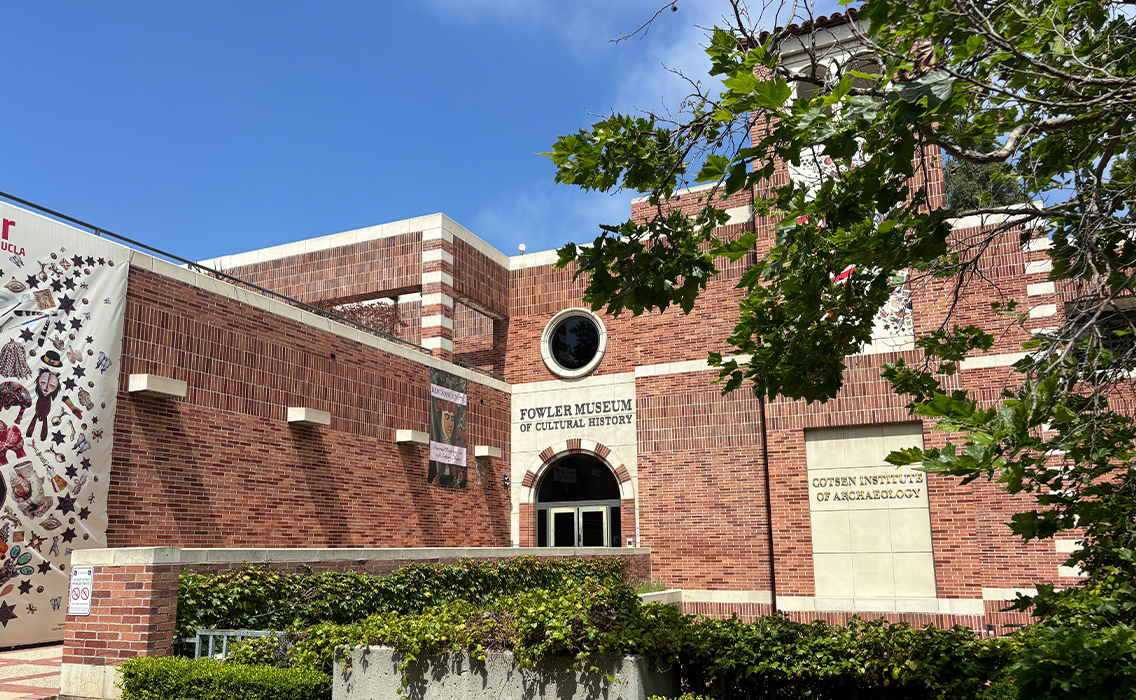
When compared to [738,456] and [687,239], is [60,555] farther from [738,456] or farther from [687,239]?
[738,456]

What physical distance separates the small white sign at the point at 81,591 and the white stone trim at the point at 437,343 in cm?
1173

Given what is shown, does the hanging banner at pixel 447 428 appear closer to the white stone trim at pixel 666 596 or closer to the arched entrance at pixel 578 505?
the arched entrance at pixel 578 505

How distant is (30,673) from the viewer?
9320 millimetres

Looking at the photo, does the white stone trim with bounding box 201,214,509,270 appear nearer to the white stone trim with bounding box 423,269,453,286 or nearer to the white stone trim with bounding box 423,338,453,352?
Result: the white stone trim with bounding box 423,269,453,286

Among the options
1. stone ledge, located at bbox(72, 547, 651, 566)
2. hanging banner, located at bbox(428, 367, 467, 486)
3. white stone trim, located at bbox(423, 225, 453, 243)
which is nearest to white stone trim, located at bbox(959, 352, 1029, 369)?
stone ledge, located at bbox(72, 547, 651, 566)

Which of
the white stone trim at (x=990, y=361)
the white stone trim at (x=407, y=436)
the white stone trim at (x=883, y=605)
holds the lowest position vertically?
the white stone trim at (x=883, y=605)

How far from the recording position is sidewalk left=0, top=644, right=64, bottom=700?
8.32m

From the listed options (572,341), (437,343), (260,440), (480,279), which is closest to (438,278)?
(437,343)

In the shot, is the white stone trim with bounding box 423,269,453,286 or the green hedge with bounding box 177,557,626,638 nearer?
the green hedge with bounding box 177,557,626,638

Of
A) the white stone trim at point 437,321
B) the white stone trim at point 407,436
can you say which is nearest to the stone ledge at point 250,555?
the white stone trim at point 407,436

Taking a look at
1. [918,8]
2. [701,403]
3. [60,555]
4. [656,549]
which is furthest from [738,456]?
[918,8]

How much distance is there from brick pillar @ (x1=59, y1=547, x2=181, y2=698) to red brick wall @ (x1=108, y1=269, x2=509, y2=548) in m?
3.63

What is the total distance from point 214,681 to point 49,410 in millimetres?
6387

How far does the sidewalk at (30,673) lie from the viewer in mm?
8320
